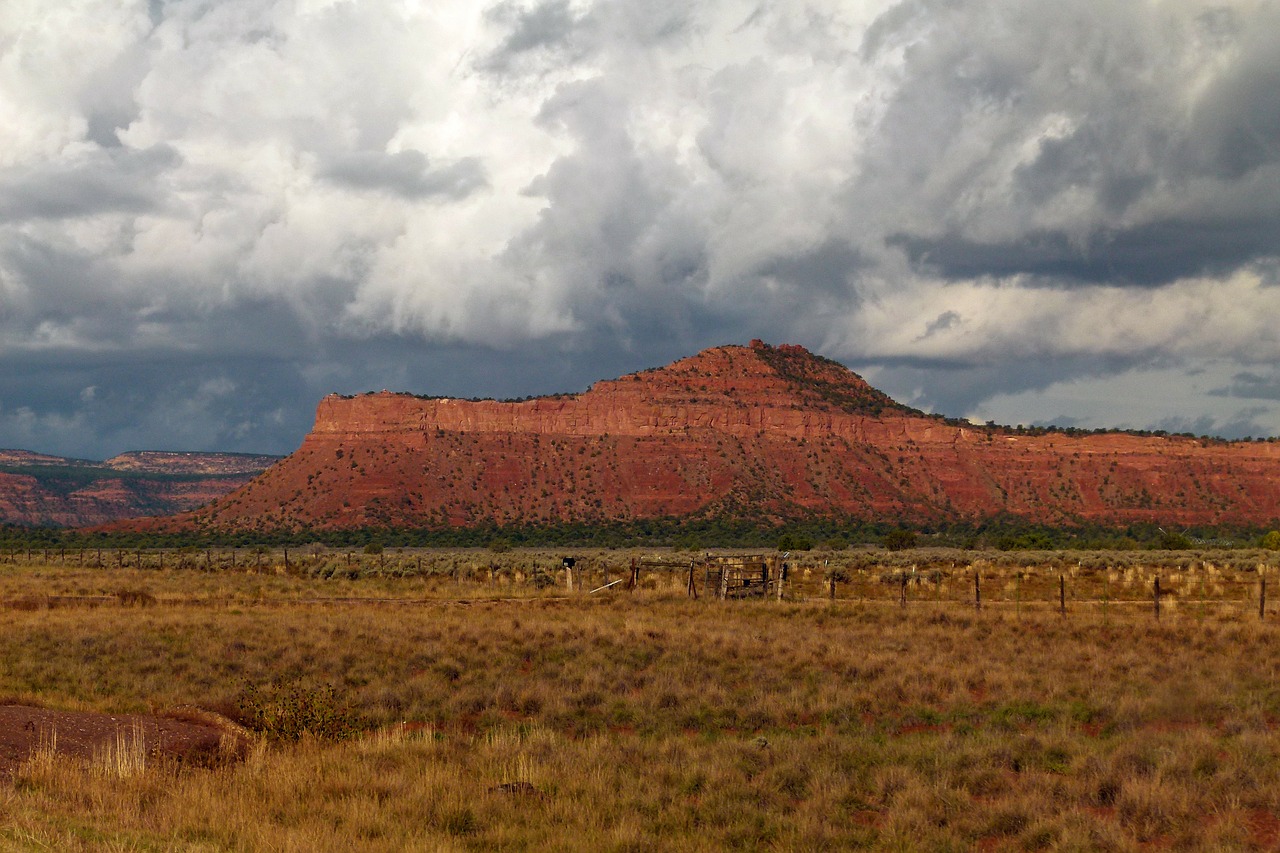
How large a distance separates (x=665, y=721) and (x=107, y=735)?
7531 mm

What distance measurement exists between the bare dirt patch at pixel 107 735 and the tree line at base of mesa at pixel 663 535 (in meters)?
67.5

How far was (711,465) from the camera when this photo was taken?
123 meters

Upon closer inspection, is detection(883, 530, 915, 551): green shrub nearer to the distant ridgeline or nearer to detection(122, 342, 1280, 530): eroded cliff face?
the distant ridgeline

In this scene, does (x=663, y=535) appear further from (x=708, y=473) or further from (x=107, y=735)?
(x=107, y=735)

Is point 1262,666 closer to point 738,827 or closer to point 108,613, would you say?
point 738,827

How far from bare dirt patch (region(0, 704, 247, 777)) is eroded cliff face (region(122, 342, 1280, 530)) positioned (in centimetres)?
9530

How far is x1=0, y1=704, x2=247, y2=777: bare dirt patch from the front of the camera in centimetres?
1281

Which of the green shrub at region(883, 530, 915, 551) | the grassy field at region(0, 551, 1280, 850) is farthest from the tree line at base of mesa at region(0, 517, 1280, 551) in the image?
the grassy field at region(0, 551, 1280, 850)

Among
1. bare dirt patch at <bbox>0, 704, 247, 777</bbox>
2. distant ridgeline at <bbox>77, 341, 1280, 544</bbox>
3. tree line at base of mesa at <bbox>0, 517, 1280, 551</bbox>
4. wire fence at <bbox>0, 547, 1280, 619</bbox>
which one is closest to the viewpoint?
bare dirt patch at <bbox>0, 704, 247, 777</bbox>

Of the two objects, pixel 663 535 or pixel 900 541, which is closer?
pixel 900 541

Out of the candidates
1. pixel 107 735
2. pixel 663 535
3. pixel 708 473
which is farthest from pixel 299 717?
pixel 708 473

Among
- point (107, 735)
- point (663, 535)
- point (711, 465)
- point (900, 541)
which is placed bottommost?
point (663, 535)

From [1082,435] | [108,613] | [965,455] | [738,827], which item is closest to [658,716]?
[738,827]

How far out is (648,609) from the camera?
101ft
